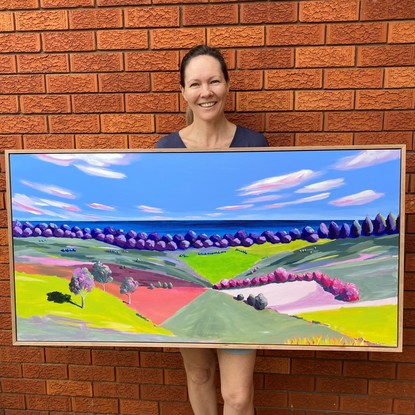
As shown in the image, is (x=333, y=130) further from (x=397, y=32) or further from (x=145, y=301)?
(x=145, y=301)

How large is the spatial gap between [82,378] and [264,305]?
1.39m

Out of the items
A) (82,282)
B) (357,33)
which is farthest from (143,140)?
(357,33)

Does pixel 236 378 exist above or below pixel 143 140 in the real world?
below

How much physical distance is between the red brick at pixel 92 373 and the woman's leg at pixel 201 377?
2.28ft

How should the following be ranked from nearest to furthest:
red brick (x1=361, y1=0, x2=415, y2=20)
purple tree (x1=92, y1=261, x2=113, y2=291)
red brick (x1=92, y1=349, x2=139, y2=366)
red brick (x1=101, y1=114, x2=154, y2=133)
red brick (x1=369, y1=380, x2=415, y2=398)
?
purple tree (x1=92, y1=261, x2=113, y2=291)
red brick (x1=361, y1=0, x2=415, y2=20)
red brick (x1=101, y1=114, x2=154, y2=133)
red brick (x1=369, y1=380, x2=415, y2=398)
red brick (x1=92, y1=349, x2=139, y2=366)

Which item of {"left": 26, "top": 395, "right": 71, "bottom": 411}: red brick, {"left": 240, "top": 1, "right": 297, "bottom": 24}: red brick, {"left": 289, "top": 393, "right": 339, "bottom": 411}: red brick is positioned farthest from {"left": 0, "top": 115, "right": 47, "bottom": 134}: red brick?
{"left": 289, "top": 393, "right": 339, "bottom": 411}: red brick

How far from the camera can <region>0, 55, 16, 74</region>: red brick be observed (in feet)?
7.78

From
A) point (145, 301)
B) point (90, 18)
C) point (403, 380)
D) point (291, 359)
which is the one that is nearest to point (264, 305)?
point (145, 301)

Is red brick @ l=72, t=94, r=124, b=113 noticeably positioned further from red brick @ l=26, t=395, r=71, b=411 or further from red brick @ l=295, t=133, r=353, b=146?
red brick @ l=26, t=395, r=71, b=411

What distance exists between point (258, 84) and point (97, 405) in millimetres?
2057

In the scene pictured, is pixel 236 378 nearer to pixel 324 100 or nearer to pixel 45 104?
pixel 324 100

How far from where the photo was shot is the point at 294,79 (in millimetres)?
2283

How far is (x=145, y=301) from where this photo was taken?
193 centimetres

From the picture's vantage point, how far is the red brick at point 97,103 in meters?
2.38
